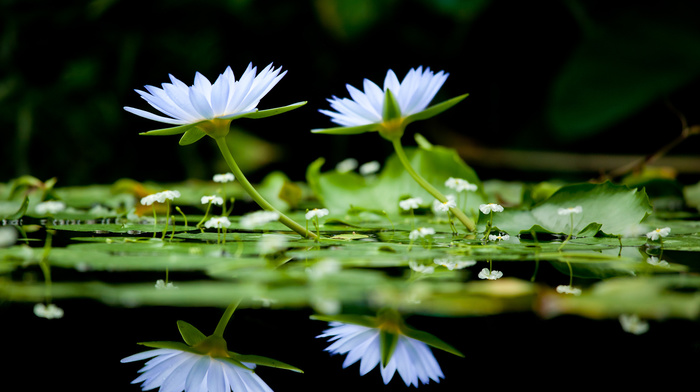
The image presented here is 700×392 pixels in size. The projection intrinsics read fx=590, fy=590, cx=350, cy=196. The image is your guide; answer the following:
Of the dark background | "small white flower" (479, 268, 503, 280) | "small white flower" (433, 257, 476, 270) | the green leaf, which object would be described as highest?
the dark background

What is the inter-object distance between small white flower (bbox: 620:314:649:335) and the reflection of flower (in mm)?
398

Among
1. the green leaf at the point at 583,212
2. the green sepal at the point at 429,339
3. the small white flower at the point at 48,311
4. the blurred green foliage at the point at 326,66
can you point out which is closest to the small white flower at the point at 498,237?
the green leaf at the point at 583,212

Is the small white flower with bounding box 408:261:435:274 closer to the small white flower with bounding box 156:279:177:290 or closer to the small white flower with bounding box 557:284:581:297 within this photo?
the small white flower with bounding box 557:284:581:297

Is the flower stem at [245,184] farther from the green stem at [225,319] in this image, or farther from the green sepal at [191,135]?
the green stem at [225,319]

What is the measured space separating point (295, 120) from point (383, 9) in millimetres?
923

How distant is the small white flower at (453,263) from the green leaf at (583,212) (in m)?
0.18

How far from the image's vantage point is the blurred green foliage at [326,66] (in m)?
2.47

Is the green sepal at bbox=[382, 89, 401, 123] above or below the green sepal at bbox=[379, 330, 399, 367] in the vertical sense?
above

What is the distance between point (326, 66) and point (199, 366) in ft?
9.01

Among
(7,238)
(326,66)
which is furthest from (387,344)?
(326,66)

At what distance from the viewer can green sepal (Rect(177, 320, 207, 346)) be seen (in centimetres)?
39

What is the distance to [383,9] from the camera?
8.30 feet

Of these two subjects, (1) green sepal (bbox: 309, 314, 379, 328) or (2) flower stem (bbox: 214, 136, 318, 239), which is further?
(2) flower stem (bbox: 214, 136, 318, 239)

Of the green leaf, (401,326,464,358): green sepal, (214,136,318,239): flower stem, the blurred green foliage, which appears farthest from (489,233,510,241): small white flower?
the blurred green foliage
